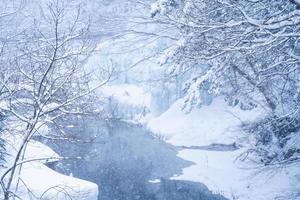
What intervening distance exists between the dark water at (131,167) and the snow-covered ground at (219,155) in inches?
24.0

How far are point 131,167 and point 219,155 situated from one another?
12.8ft

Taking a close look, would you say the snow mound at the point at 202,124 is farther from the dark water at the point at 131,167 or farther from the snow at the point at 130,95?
the snow at the point at 130,95

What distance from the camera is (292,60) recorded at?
6203mm

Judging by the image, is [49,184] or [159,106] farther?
[159,106]

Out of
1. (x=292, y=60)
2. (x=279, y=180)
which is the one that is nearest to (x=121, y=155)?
(x=279, y=180)

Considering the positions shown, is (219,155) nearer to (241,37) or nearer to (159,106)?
(159,106)

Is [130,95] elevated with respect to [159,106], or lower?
elevated

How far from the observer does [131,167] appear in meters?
16.8

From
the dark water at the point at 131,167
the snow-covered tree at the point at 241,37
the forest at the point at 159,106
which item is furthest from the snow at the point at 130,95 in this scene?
the snow-covered tree at the point at 241,37

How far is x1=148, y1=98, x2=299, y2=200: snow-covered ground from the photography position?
1322cm

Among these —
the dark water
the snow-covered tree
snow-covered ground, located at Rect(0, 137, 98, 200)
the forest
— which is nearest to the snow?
the forest

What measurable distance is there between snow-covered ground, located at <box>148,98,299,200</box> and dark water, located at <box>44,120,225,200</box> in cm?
61

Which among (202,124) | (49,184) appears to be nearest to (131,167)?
(202,124)

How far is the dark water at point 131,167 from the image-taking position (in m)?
14.0
